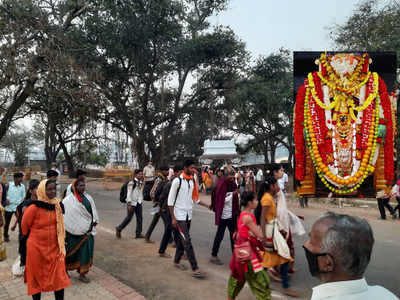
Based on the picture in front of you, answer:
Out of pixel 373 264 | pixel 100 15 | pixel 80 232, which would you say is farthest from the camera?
pixel 100 15

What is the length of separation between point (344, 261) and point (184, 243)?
13.0ft

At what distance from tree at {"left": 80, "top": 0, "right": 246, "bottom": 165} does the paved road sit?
415 inches

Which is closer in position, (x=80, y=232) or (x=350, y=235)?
(x=350, y=235)

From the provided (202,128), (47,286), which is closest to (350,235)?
(47,286)

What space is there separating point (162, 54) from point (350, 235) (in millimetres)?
21989

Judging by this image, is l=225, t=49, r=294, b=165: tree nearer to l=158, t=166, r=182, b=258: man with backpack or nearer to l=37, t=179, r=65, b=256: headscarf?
l=158, t=166, r=182, b=258: man with backpack

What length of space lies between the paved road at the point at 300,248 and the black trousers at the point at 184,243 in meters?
0.48

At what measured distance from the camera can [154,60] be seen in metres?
21.8

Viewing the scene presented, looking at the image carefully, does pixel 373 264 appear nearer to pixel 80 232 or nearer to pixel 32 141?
pixel 80 232

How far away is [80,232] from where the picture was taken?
4.76 m

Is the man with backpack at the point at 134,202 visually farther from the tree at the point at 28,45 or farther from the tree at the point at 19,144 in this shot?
the tree at the point at 19,144

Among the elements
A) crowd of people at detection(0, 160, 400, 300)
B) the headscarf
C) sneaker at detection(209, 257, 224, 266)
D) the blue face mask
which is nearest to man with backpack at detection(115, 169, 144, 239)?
crowd of people at detection(0, 160, 400, 300)

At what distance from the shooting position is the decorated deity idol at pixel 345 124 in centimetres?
361

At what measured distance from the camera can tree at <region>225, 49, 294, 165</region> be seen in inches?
863
